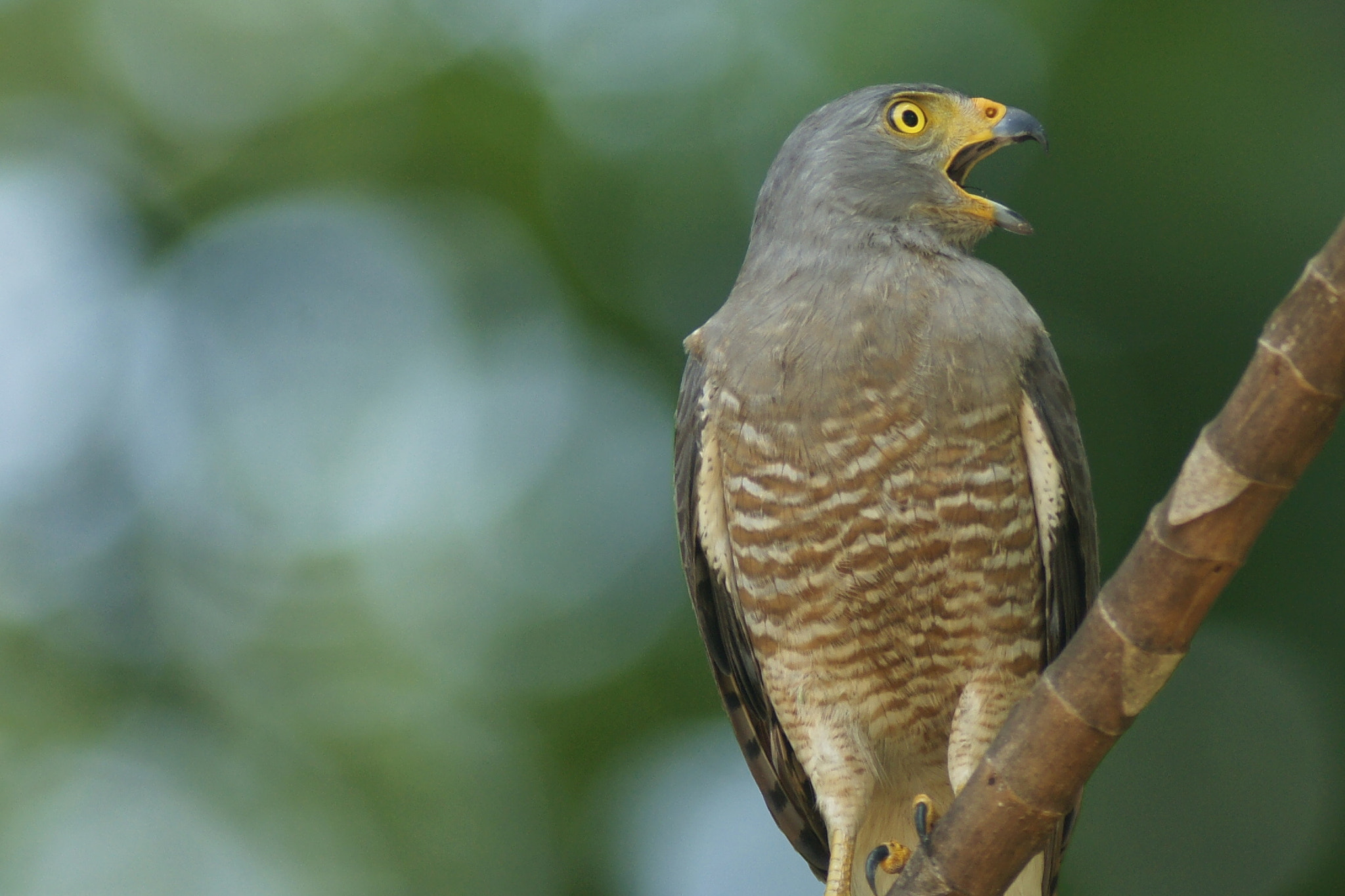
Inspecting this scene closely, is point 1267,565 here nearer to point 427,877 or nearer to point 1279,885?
point 1279,885

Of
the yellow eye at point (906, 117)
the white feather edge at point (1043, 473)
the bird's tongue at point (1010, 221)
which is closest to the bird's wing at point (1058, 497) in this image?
the white feather edge at point (1043, 473)

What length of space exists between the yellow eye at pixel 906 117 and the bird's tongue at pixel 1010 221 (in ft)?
1.40

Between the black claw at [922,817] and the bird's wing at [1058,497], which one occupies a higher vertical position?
the bird's wing at [1058,497]

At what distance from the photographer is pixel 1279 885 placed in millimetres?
5625

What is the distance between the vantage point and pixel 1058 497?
3.53 metres

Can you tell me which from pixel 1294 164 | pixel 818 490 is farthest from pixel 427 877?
pixel 1294 164

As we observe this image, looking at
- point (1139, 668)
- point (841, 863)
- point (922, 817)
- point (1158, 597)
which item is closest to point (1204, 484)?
point (1158, 597)

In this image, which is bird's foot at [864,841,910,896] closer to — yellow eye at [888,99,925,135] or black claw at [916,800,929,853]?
black claw at [916,800,929,853]

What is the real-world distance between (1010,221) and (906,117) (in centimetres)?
59

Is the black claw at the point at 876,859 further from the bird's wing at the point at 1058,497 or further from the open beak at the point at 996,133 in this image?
the open beak at the point at 996,133

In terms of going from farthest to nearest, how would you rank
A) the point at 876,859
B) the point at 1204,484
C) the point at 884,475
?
1. the point at 876,859
2. the point at 884,475
3. the point at 1204,484

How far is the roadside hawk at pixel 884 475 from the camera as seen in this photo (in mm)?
3475

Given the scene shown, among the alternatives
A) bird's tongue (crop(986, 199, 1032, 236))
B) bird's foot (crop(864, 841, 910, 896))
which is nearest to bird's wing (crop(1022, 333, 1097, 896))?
bird's tongue (crop(986, 199, 1032, 236))

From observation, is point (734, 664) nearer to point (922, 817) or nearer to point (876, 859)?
point (876, 859)
